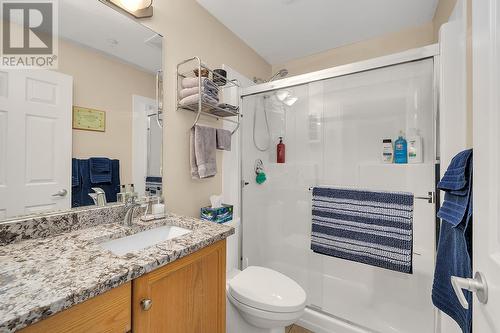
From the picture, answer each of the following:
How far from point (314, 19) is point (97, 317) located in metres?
2.26

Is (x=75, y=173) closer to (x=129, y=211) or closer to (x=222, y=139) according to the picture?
(x=129, y=211)

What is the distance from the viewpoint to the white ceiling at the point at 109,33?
3.44ft

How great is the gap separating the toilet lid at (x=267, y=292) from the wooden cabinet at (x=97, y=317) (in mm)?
756

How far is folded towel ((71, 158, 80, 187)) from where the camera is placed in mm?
1041

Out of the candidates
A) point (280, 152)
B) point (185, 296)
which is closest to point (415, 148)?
point (280, 152)

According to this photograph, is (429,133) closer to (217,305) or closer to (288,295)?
(288,295)

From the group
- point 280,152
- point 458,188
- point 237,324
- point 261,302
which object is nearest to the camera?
point 458,188

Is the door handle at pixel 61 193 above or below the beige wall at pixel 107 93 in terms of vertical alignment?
below

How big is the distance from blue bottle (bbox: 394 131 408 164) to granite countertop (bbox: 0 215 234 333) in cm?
154

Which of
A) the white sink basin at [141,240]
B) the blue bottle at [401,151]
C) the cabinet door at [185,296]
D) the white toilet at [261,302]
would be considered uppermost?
the blue bottle at [401,151]

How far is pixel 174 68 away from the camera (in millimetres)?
1492

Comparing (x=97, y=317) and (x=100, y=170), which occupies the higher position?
(x=100, y=170)

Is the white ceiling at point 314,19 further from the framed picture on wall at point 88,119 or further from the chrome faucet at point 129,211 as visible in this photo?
the chrome faucet at point 129,211

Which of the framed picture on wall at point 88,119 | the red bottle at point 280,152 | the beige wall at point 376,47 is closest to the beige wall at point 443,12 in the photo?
the beige wall at point 376,47
